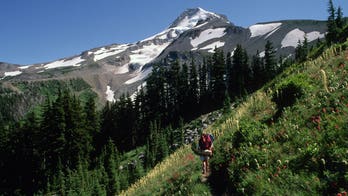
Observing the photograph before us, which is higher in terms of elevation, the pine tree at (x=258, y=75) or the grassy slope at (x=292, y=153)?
the grassy slope at (x=292, y=153)

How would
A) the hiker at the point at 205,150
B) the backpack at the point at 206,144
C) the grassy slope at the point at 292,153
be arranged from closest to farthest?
the grassy slope at the point at 292,153 → the hiker at the point at 205,150 → the backpack at the point at 206,144

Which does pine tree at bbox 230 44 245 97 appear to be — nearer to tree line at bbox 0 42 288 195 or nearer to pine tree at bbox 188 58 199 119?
Result: tree line at bbox 0 42 288 195

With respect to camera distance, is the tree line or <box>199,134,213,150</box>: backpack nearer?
<box>199,134,213,150</box>: backpack

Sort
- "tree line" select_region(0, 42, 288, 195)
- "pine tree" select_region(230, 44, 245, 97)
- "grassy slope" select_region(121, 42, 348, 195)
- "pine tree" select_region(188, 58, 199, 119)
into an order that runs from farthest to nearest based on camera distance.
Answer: "pine tree" select_region(188, 58, 199, 119) → "pine tree" select_region(230, 44, 245, 97) → "tree line" select_region(0, 42, 288, 195) → "grassy slope" select_region(121, 42, 348, 195)

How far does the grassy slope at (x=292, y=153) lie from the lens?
25.1 feet

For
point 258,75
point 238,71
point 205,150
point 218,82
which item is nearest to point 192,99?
point 218,82

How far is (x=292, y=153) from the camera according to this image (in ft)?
30.5

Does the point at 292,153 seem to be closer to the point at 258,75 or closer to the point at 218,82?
the point at 218,82

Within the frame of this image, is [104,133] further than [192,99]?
No

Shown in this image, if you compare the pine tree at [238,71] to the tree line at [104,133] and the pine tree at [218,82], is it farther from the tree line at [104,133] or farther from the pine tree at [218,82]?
the pine tree at [218,82]

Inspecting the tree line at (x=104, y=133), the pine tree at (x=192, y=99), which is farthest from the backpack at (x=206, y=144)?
the pine tree at (x=192, y=99)

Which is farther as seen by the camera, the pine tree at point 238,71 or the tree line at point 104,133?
the pine tree at point 238,71

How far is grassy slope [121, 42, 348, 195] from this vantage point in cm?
766

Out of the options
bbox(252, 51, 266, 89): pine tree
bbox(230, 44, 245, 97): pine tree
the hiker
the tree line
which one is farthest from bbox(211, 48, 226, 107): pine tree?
the hiker
